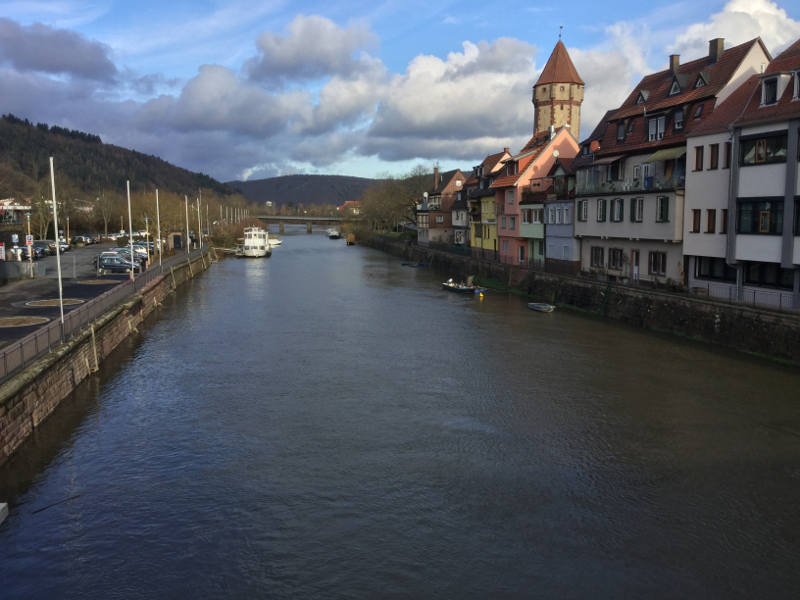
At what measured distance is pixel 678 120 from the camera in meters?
35.4

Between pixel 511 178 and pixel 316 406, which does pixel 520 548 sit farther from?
pixel 511 178

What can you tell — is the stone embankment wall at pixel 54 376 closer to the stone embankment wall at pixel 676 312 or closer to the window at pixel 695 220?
the stone embankment wall at pixel 676 312

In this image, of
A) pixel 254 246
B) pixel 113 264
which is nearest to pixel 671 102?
pixel 113 264

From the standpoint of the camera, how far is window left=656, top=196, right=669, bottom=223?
113 ft

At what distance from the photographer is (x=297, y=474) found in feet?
52.7

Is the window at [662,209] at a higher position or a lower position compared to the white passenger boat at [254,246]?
higher

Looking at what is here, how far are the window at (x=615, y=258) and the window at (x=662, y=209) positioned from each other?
16.8ft

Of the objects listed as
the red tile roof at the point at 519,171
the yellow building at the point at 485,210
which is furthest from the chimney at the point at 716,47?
the yellow building at the point at 485,210

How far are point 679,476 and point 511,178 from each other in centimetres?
4361

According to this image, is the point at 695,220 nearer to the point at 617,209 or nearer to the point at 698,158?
the point at 698,158

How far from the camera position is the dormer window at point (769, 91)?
27641 millimetres

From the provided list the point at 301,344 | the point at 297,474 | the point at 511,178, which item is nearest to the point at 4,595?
the point at 297,474

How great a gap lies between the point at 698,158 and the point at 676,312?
7622mm

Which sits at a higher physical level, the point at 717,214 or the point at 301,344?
the point at 717,214
